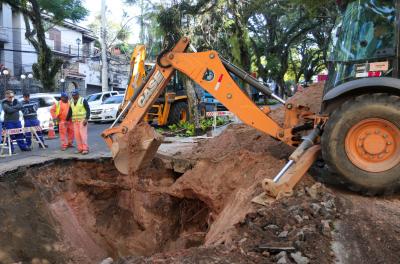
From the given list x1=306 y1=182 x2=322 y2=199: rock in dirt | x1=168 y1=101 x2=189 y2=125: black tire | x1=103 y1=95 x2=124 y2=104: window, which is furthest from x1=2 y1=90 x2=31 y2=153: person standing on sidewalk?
x1=103 y1=95 x2=124 y2=104: window

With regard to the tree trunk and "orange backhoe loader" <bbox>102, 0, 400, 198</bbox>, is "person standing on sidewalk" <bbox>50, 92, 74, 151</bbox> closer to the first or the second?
"orange backhoe loader" <bbox>102, 0, 400, 198</bbox>

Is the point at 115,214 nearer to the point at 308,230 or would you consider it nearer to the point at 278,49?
the point at 308,230

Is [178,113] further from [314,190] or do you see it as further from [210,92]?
[314,190]

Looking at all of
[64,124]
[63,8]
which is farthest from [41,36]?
[64,124]

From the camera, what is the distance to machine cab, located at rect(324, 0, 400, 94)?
5.64 meters

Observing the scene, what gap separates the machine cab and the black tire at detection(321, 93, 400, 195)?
41 centimetres

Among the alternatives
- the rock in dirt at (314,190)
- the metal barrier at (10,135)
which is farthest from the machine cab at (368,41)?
the metal barrier at (10,135)

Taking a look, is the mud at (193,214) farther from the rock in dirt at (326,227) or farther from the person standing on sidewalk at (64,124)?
the person standing on sidewalk at (64,124)

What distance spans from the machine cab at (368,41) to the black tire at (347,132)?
0.41 metres

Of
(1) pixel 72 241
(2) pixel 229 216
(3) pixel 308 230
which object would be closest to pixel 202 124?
(1) pixel 72 241

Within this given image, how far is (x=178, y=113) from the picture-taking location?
18.2 metres

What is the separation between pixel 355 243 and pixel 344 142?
1.63 metres

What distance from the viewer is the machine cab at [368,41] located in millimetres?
5637

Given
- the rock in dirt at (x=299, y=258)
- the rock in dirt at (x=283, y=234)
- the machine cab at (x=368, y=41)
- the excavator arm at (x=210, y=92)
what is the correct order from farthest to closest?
1. the excavator arm at (x=210, y=92)
2. the machine cab at (x=368, y=41)
3. the rock in dirt at (x=283, y=234)
4. the rock in dirt at (x=299, y=258)
